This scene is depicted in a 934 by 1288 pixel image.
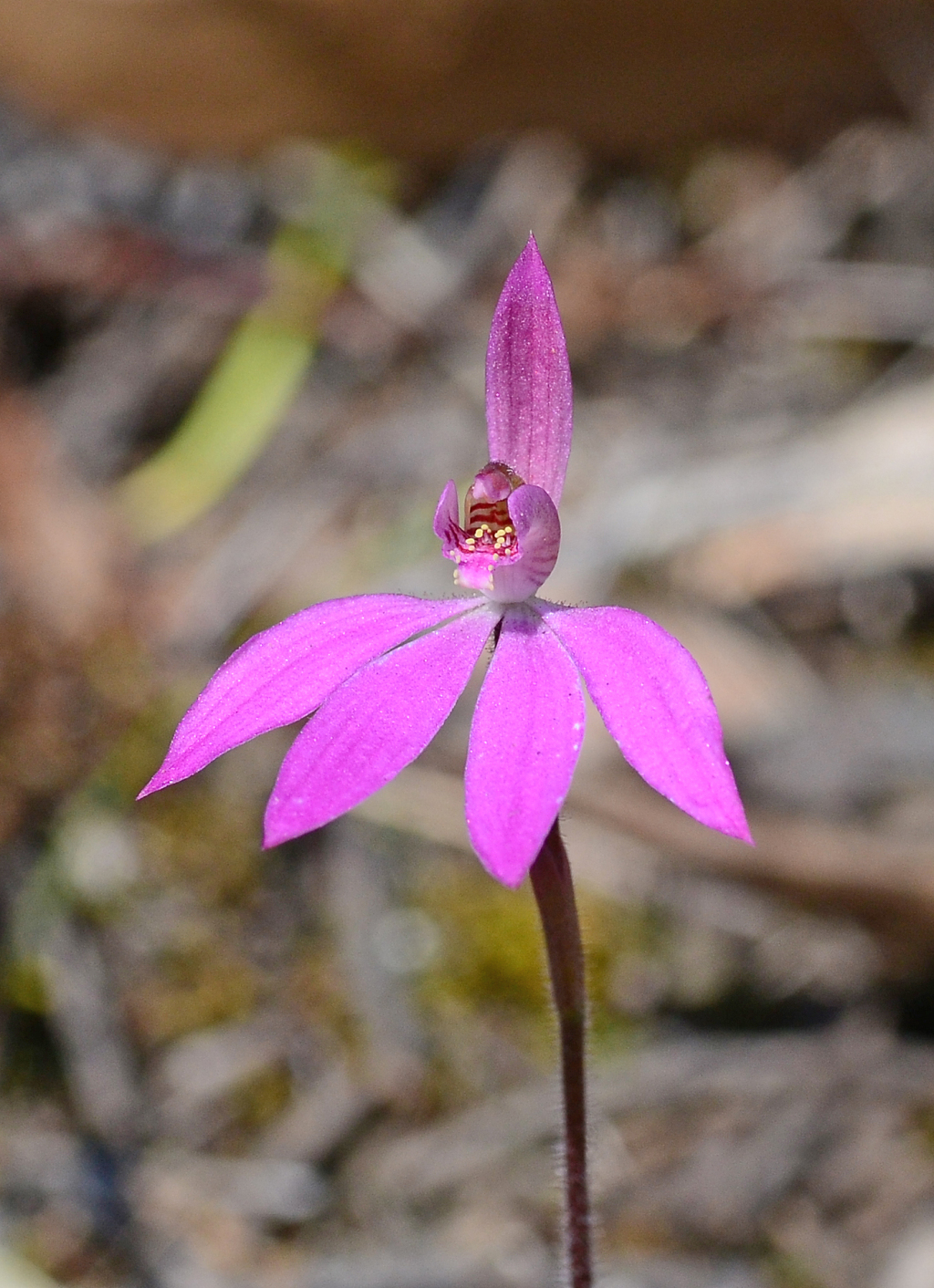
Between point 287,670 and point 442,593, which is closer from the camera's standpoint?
point 287,670

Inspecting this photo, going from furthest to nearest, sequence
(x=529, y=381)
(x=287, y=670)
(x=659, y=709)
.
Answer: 1. (x=529, y=381)
2. (x=287, y=670)
3. (x=659, y=709)

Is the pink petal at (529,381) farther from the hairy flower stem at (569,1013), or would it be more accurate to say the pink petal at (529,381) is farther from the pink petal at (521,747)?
the hairy flower stem at (569,1013)

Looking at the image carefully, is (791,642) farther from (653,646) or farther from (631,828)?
(653,646)

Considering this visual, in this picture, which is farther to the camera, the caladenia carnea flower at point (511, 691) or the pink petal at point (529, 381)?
the pink petal at point (529, 381)

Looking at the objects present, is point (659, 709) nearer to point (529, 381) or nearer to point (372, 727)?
point (372, 727)

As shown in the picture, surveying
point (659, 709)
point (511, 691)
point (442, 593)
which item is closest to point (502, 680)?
Result: point (511, 691)

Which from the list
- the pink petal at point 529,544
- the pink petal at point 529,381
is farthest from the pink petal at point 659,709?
the pink petal at point 529,381

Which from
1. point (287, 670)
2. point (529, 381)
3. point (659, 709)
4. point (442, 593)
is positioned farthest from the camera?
point (442, 593)

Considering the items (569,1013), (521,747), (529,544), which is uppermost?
(529,544)
